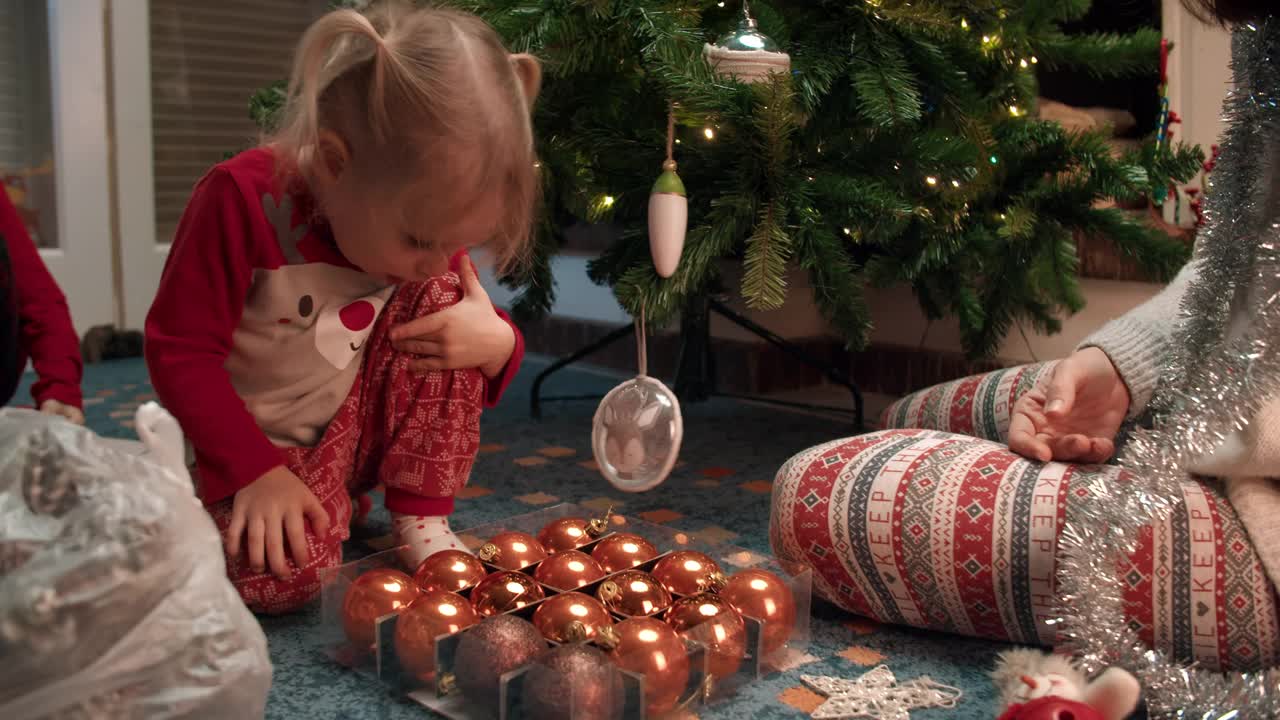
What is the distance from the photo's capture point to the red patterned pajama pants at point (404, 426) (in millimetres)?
967

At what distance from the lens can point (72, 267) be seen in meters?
2.30

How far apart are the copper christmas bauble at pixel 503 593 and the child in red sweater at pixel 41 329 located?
46 cm

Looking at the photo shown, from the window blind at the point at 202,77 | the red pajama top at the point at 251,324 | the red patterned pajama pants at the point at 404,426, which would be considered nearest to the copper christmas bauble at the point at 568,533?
the red patterned pajama pants at the point at 404,426

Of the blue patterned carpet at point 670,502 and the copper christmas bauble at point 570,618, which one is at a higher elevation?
the copper christmas bauble at point 570,618

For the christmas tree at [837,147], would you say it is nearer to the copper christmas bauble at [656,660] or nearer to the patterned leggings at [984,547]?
the patterned leggings at [984,547]

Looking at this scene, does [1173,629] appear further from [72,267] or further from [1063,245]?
[72,267]

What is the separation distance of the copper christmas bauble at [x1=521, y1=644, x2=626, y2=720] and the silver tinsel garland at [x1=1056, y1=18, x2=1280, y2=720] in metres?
0.28

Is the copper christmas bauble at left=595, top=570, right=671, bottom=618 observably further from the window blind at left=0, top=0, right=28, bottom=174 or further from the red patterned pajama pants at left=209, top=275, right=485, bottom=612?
the window blind at left=0, top=0, right=28, bottom=174

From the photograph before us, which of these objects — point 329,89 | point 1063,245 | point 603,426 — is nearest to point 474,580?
point 603,426

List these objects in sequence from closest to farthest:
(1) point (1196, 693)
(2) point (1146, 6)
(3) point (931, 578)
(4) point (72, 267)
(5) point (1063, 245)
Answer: (1) point (1196, 693)
(3) point (931, 578)
(5) point (1063, 245)
(2) point (1146, 6)
(4) point (72, 267)

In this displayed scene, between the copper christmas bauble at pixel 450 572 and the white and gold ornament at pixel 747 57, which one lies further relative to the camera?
the white and gold ornament at pixel 747 57

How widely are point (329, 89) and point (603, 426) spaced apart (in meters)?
0.32

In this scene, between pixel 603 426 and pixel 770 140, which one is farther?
pixel 770 140

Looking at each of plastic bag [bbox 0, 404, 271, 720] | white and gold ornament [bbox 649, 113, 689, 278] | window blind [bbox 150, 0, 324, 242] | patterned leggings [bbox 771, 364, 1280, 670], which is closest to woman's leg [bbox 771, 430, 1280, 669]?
patterned leggings [bbox 771, 364, 1280, 670]
